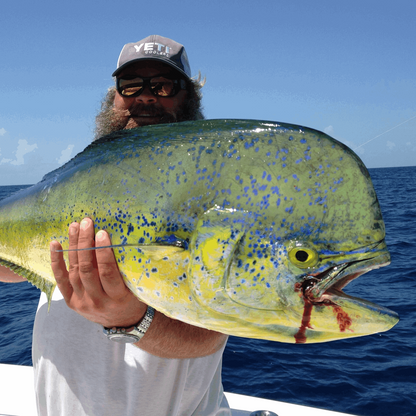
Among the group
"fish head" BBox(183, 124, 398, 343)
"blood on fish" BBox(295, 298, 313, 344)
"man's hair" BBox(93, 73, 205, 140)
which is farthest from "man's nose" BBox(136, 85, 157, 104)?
"blood on fish" BBox(295, 298, 313, 344)

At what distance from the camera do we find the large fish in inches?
51.4

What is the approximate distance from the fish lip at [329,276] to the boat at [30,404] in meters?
2.76

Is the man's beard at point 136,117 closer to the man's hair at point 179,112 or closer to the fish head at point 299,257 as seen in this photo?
the man's hair at point 179,112

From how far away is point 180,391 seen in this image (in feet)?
7.47

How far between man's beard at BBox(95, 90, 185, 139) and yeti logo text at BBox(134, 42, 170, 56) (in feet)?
1.35

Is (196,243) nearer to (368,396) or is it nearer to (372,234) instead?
(372,234)

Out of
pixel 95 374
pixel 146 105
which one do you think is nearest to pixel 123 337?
pixel 95 374

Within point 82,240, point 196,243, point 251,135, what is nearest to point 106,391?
point 82,240

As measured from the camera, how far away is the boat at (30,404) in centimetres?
358

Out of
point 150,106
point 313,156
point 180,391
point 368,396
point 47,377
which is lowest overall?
point 368,396

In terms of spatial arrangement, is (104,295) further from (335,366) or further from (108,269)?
(335,366)

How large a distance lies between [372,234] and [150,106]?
1.89 metres

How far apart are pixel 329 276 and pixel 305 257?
102 mm

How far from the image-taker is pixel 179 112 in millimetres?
2928
